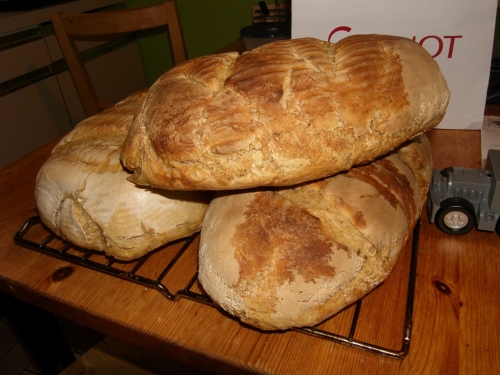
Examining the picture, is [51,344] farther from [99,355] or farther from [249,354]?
[249,354]

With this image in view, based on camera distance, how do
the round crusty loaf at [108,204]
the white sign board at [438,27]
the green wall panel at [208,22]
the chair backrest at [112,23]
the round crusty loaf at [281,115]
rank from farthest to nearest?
the green wall panel at [208,22]
the chair backrest at [112,23]
the white sign board at [438,27]
the round crusty loaf at [108,204]
the round crusty loaf at [281,115]

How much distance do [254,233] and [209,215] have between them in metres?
0.13

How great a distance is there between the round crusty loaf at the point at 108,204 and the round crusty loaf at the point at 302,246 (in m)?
0.12

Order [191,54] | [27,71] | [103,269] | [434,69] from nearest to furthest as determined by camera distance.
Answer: [434,69] → [103,269] → [27,71] → [191,54]

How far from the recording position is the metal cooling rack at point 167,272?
650 mm

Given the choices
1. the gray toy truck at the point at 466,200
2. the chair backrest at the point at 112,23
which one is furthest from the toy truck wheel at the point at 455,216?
the chair backrest at the point at 112,23

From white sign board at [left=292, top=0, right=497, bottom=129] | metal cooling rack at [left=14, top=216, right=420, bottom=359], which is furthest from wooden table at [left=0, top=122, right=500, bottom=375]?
white sign board at [left=292, top=0, right=497, bottom=129]

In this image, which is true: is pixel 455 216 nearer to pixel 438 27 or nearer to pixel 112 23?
pixel 438 27

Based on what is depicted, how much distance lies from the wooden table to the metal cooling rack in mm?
Result: 21

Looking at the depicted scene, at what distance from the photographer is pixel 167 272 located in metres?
0.86

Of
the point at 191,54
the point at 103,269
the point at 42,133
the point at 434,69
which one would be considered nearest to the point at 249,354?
the point at 103,269

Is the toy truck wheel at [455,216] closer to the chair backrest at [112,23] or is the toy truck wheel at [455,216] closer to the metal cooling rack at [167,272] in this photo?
the metal cooling rack at [167,272]

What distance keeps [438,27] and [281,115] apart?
2.71ft

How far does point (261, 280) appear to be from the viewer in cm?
→ 64
